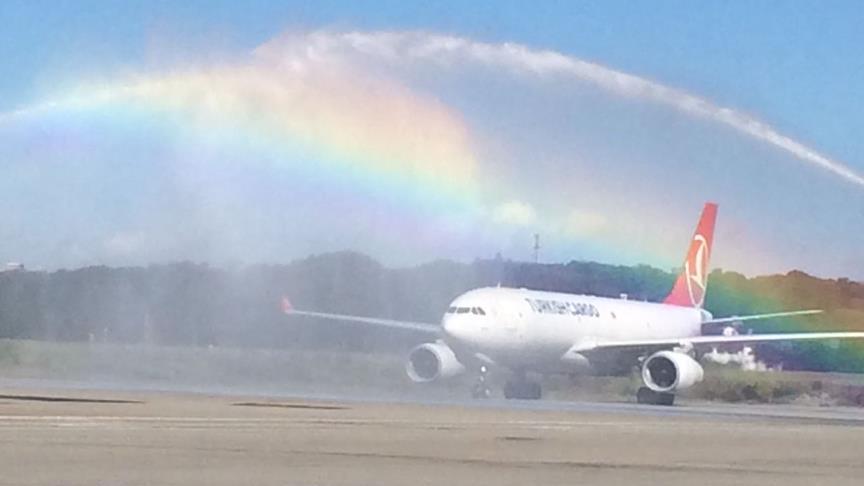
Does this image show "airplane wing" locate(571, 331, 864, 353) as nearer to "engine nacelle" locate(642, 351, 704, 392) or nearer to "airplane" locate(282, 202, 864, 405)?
"airplane" locate(282, 202, 864, 405)

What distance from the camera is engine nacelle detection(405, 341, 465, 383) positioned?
7562 cm

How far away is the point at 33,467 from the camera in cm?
2528

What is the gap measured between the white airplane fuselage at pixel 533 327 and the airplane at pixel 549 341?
43 millimetres

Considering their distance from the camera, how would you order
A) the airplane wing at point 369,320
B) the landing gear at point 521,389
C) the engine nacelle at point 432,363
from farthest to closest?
the airplane wing at point 369,320 → the landing gear at point 521,389 → the engine nacelle at point 432,363

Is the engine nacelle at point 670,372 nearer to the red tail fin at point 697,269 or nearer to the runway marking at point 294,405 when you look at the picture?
the red tail fin at point 697,269

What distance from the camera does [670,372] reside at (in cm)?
7338

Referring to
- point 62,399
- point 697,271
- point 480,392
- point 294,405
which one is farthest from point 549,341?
point 62,399

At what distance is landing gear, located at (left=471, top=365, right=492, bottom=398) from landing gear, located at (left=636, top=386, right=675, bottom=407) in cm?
671

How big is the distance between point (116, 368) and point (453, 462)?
51898 millimetres

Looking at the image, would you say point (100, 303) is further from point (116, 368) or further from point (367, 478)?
point (367, 478)

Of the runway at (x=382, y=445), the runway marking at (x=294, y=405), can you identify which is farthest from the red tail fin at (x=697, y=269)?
the runway marking at (x=294, y=405)

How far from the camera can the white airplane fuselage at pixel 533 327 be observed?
73125 millimetres

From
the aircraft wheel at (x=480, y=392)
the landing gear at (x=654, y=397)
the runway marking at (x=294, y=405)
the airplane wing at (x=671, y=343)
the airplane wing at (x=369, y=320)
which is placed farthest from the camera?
the airplane wing at (x=369, y=320)

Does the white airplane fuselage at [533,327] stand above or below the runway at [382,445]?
above
